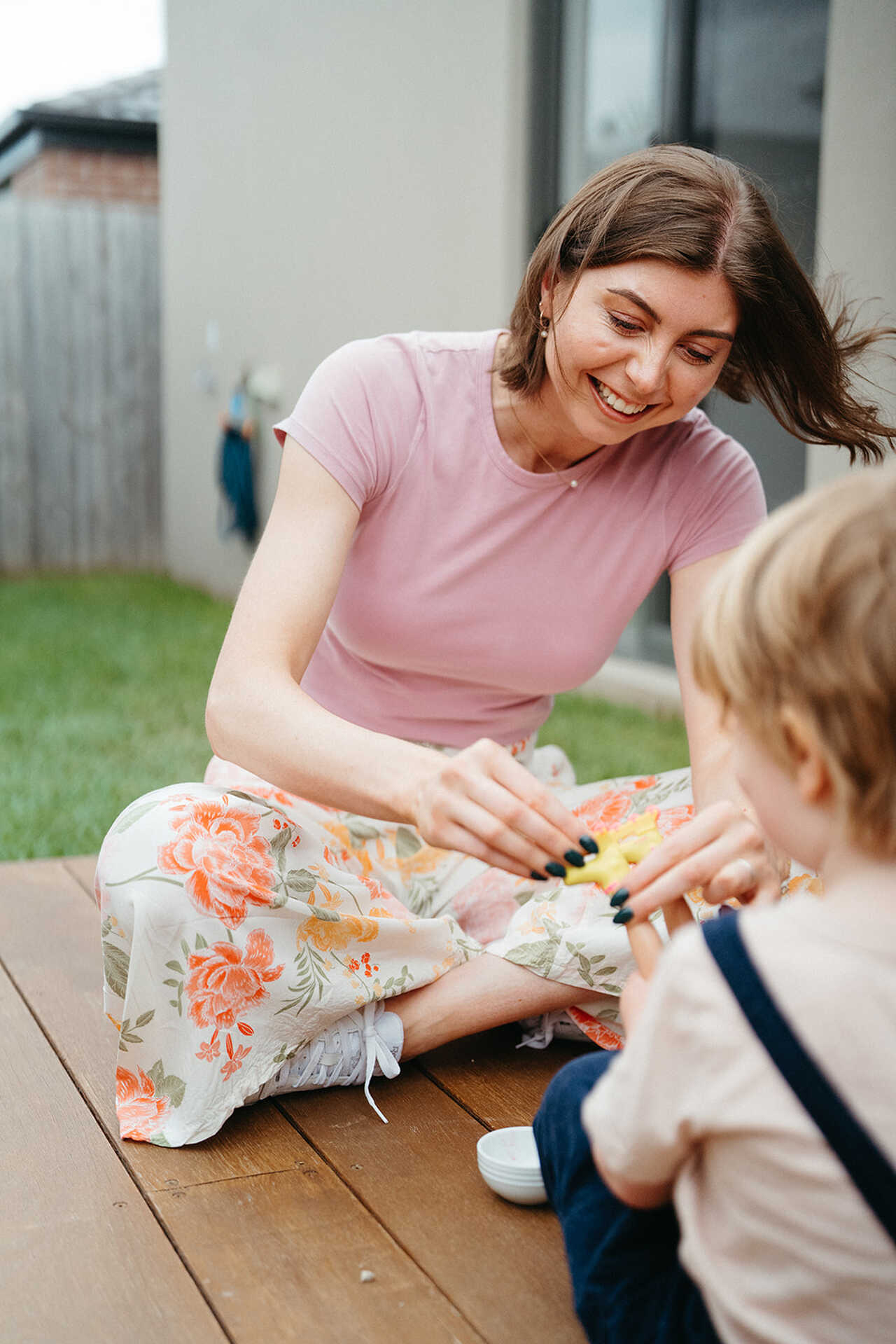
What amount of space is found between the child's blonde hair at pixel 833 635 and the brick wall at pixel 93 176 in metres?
9.54

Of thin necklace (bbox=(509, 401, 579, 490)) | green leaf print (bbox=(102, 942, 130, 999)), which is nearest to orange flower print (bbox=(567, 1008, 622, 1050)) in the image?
green leaf print (bbox=(102, 942, 130, 999))

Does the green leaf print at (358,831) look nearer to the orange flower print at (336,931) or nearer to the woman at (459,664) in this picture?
the woman at (459,664)

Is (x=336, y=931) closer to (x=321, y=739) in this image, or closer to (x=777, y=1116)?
(x=321, y=739)

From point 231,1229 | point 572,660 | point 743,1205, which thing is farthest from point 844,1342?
point 572,660

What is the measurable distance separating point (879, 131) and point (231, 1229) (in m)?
2.52

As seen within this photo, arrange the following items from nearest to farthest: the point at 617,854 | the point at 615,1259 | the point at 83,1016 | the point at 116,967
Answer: the point at 615,1259 < the point at 617,854 < the point at 116,967 < the point at 83,1016

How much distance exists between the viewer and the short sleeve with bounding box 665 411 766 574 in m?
1.81

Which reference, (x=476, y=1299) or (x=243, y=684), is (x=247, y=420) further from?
(x=476, y=1299)

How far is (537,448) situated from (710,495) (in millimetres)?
244

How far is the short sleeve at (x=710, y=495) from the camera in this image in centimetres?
181

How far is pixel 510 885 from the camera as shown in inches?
72.9

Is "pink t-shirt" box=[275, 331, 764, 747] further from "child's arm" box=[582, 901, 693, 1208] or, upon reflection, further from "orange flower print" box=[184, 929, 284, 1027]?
"child's arm" box=[582, 901, 693, 1208]

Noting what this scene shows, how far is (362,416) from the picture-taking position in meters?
1.67

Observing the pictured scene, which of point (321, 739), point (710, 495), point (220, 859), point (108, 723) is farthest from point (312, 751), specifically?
point (108, 723)
